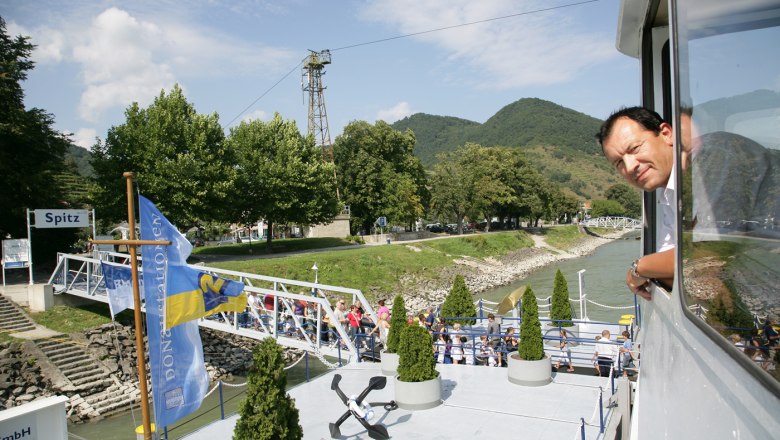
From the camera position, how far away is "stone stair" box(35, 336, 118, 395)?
61.5 ft

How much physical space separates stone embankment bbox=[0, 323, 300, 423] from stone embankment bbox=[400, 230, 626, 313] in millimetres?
14925

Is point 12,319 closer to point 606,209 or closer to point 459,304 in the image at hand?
point 459,304

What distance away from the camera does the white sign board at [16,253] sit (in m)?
24.5

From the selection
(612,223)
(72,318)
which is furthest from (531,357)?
(612,223)

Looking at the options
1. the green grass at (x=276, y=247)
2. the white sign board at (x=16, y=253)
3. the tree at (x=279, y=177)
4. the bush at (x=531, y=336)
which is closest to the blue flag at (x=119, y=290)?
the bush at (x=531, y=336)

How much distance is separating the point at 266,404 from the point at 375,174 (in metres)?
50.1

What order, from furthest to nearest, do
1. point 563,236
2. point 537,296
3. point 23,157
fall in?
1. point 563,236
2. point 537,296
3. point 23,157

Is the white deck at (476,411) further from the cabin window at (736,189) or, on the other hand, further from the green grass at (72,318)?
the green grass at (72,318)

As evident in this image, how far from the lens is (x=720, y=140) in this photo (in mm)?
1423

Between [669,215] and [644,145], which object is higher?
[644,145]

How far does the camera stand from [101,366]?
65.9 ft

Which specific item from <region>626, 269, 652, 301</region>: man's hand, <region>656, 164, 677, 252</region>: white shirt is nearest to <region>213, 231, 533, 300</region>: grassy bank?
<region>626, 269, 652, 301</region>: man's hand

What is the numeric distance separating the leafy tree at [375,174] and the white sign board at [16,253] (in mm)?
35408

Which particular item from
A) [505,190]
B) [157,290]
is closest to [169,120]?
[157,290]
